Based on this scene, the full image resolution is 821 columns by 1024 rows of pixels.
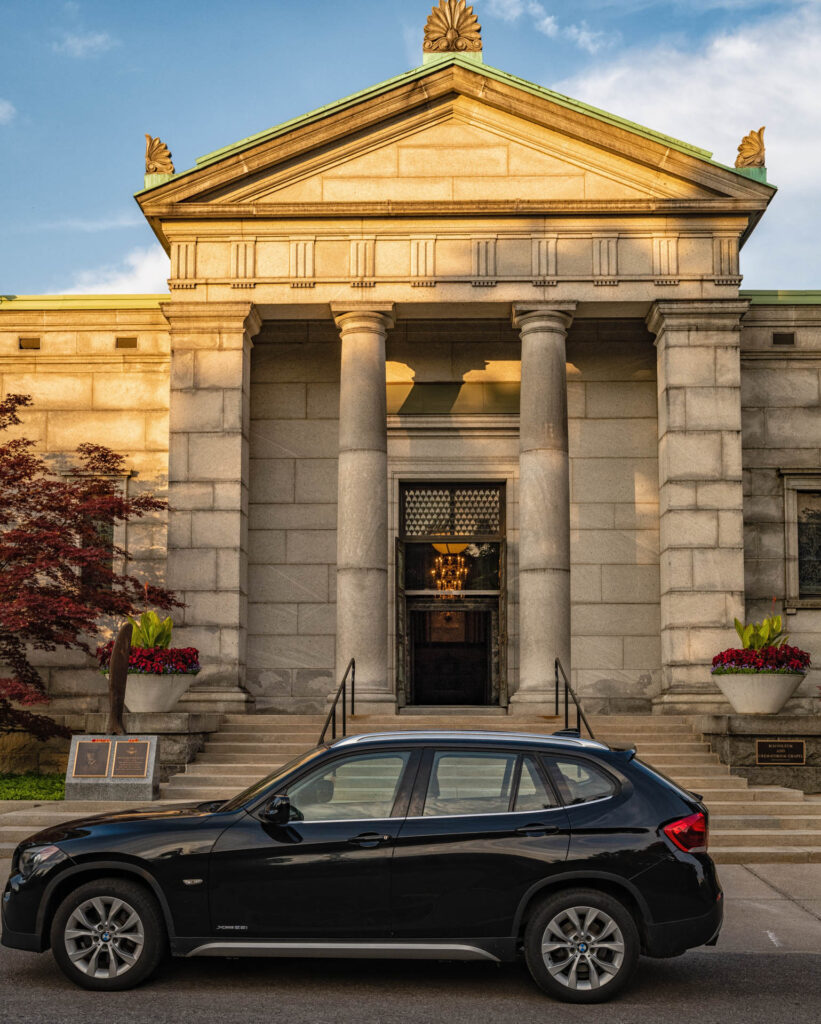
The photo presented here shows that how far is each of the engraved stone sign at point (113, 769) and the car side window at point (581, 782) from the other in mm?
8608

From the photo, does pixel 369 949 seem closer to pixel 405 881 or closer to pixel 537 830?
pixel 405 881

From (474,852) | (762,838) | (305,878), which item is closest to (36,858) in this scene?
(305,878)

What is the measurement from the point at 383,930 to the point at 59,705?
15115mm

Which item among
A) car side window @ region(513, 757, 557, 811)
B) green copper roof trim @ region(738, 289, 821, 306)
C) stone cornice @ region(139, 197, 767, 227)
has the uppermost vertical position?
stone cornice @ region(139, 197, 767, 227)

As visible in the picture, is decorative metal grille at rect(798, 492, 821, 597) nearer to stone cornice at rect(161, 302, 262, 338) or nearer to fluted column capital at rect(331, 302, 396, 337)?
fluted column capital at rect(331, 302, 396, 337)

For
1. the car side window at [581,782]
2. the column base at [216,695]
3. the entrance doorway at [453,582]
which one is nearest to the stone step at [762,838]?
the car side window at [581,782]

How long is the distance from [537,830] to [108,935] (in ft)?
9.24

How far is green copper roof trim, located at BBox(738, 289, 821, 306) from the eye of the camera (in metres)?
22.9

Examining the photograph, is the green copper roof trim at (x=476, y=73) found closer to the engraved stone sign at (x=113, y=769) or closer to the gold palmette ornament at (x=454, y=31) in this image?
the gold palmette ornament at (x=454, y=31)

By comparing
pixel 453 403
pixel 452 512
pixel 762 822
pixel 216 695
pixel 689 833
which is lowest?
pixel 762 822

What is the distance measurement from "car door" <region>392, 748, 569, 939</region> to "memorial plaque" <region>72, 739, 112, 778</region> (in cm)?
845

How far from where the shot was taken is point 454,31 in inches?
863

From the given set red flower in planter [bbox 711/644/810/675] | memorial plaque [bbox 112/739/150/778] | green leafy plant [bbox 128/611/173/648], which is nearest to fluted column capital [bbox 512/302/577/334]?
red flower in planter [bbox 711/644/810/675]

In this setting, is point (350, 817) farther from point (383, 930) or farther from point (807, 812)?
point (807, 812)
